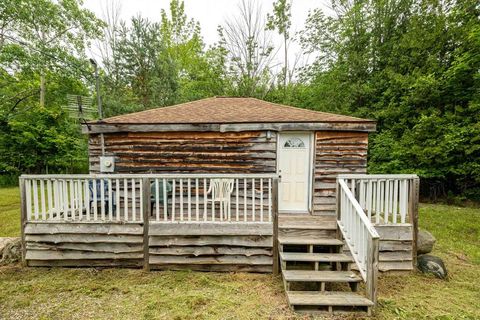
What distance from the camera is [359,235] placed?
10.3 ft

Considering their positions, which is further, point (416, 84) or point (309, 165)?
point (416, 84)

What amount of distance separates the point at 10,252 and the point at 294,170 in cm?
601

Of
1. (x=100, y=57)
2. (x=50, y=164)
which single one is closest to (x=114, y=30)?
(x=100, y=57)

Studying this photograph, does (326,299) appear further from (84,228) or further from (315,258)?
(84,228)

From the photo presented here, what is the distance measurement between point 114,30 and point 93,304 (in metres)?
17.1

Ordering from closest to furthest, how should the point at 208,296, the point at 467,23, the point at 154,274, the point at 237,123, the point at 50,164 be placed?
the point at 208,296 → the point at 154,274 → the point at 237,123 → the point at 467,23 → the point at 50,164

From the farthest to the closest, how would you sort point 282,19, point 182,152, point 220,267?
point 282,19 < point 182,152 < point 220,267

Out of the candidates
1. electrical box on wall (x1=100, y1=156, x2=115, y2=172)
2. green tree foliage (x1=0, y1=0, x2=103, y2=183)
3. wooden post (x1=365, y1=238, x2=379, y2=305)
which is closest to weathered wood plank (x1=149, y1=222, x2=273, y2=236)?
wooden post (x1=365, y1=238, x2=379, y2=305)

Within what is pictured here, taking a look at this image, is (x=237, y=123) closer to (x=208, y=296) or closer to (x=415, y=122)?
(x=208, y=296)

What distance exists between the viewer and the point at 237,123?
5.28 metres

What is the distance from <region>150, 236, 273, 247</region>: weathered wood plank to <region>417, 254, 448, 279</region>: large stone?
2779 millimetres

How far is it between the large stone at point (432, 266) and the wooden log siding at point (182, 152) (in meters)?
3.39

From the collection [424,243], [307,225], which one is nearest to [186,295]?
[307,225]

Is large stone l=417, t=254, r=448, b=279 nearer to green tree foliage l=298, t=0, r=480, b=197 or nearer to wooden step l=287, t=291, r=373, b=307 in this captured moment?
wooden step l=287, t=291, r=373, b=307
